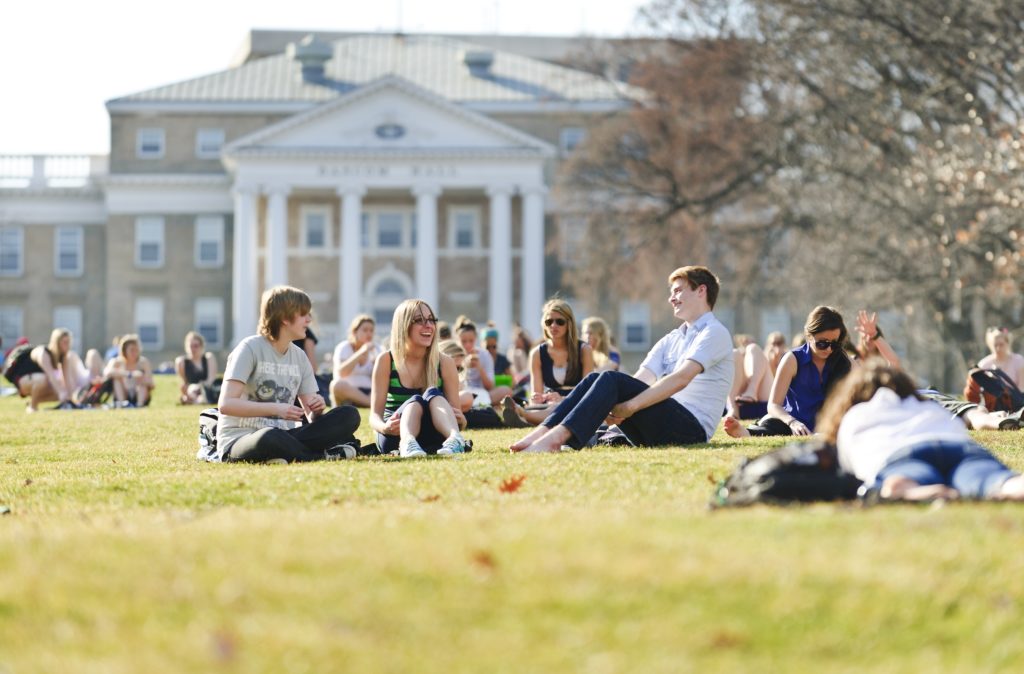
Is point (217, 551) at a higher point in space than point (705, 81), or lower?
lower

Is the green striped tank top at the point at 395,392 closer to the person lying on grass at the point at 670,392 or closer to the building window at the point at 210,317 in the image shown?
the person lying on grass at the point at 670,392

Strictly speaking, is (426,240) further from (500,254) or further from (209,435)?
(209,435)

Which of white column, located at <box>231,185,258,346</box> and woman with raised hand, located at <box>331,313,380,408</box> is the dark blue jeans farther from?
white column, located at <box>231,185,258,346</box>

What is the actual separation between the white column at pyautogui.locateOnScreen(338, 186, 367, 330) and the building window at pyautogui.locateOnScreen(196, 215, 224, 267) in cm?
806

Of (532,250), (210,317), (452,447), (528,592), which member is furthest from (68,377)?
(210,317)

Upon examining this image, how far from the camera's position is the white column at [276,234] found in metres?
64.2

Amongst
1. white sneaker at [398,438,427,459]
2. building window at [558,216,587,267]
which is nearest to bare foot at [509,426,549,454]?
white sneaker at [398,438,427,459]

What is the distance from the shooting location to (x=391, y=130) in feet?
210

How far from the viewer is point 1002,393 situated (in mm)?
16562

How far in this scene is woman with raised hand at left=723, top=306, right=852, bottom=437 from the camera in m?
13.0

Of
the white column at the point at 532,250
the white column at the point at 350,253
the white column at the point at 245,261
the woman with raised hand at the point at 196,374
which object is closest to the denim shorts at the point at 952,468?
the woman with raised hand at the point at 196,374

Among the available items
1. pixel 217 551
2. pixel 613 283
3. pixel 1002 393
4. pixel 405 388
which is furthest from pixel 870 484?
pixel 613 283

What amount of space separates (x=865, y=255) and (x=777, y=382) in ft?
86.9

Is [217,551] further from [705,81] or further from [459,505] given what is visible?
[705,81]
